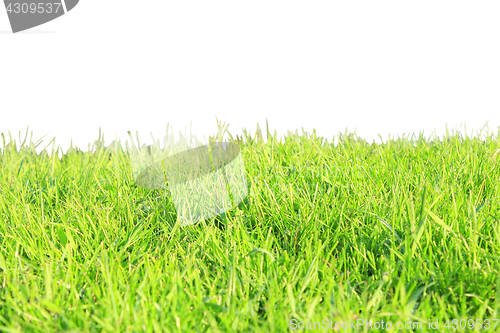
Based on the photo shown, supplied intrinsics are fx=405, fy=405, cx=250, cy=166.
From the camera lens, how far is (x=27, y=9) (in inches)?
129

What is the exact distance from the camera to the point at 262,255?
1580 millimetres

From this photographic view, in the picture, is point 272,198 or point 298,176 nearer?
point 272,198

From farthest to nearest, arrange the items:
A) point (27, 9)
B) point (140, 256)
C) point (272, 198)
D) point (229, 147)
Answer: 1. point (27, 9)
2. point (229, 147)
3. point (272, 198)
4. point (140, 256)

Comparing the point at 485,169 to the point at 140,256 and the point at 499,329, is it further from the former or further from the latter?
the point at 140,256

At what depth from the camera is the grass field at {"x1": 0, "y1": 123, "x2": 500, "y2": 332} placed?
1307 mm

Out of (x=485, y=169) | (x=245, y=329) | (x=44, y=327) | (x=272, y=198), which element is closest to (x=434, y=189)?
(x=485, y=169)

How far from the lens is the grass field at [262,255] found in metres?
1.31

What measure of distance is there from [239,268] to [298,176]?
927 mm

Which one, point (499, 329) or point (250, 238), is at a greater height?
point (250, 238)

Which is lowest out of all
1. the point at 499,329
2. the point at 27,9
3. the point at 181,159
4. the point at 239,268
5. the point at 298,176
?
the point at 499,329

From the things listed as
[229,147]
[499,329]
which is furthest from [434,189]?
[229,147]

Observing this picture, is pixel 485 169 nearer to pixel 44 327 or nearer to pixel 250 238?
pixel 250 238

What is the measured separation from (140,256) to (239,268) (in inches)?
18.2

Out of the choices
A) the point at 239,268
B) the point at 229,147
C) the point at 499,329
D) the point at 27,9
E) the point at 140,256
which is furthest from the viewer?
the point at 27,9
